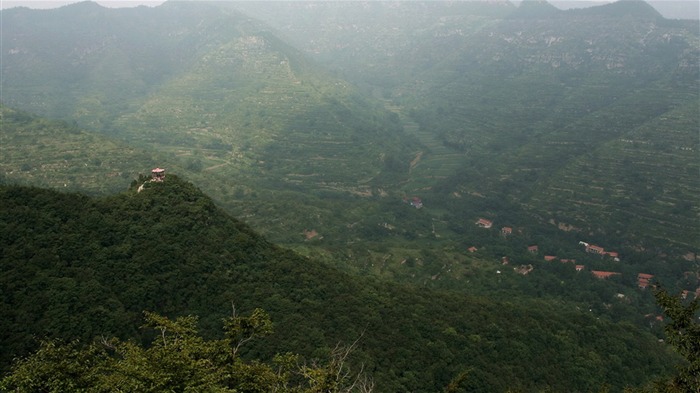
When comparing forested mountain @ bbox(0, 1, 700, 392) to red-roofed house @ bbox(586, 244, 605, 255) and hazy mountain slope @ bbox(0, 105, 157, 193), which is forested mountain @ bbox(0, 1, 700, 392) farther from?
hazy mountain slope @ bbox(0, 105, 157, 193)

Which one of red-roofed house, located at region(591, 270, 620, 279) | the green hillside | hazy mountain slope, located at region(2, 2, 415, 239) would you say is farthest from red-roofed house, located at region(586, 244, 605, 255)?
hazy mountain slope, located at region(2, 2, 415, 239)

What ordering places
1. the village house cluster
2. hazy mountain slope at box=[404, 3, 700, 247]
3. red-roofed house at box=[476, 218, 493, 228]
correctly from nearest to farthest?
the village house cluster < hazy mountain slope at box=[404, 3, 700, 247] < red-roofed house at box=[476, 218, 493, 228]

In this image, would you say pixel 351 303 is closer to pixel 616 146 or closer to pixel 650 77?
pixel 616 146

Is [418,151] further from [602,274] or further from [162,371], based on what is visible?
[162,371]

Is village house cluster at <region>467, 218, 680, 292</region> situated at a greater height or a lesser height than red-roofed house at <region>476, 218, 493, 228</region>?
greater

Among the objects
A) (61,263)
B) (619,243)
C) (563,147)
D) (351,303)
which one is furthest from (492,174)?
(61,263)
